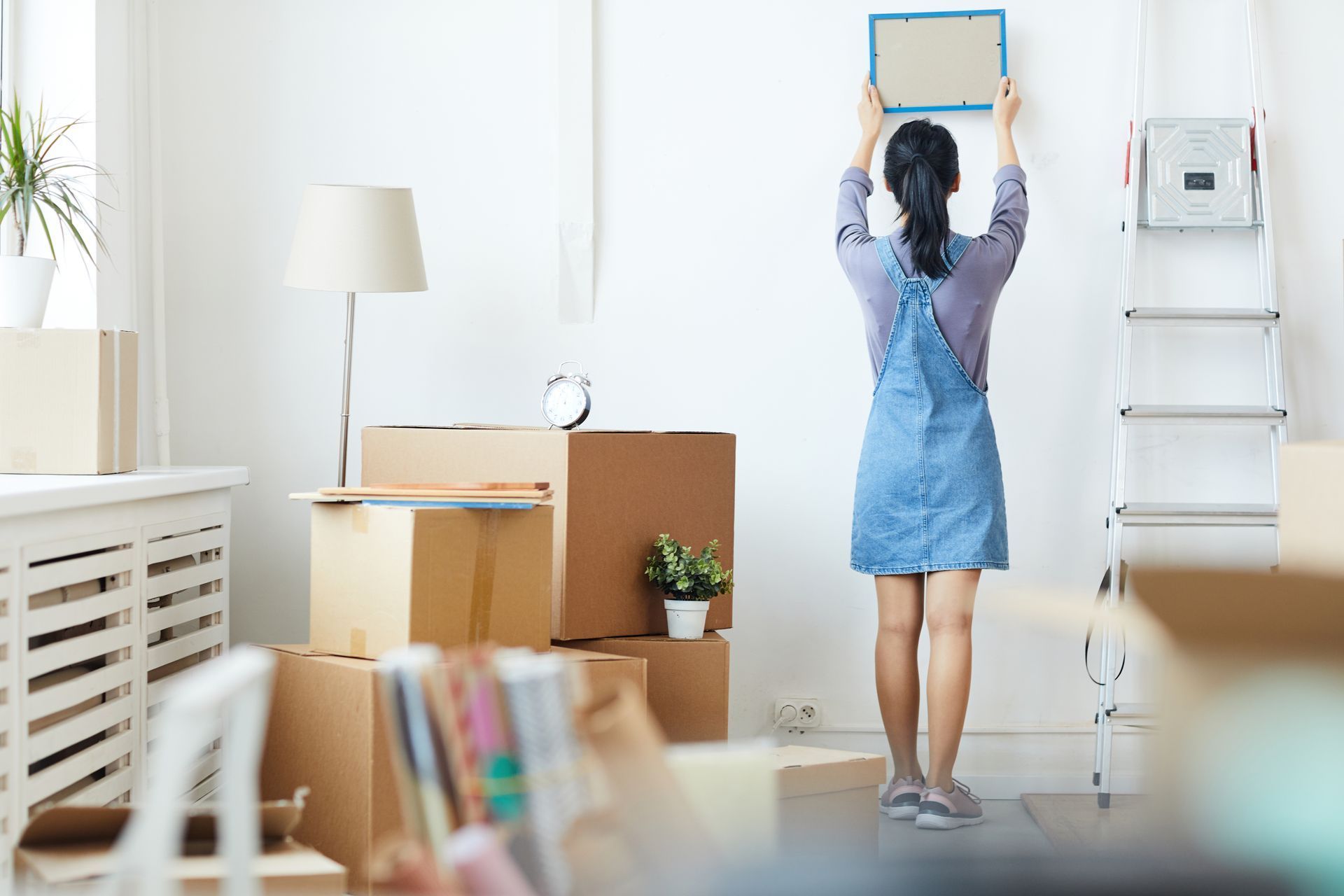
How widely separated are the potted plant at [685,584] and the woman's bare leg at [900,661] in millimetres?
567

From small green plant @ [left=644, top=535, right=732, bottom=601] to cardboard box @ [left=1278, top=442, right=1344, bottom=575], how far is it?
1.22m

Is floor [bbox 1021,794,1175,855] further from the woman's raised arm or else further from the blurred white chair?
the blurred white chair

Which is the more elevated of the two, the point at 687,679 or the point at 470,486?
the point at 470,486

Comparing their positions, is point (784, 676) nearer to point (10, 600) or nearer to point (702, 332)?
point (702, 332)

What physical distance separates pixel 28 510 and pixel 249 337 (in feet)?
5.02

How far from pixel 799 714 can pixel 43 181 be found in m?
2.31

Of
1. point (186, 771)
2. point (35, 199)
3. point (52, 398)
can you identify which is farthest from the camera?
point (35, 199)

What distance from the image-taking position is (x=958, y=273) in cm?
274

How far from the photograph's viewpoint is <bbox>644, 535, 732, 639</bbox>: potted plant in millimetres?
2473

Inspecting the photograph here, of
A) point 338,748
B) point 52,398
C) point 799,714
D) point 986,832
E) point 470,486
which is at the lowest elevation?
point 986,832

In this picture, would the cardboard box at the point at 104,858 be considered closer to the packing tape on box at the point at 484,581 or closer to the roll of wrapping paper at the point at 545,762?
the roll of wrapping paper at the point at 545,762

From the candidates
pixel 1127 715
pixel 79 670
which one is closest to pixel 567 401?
pixel 79 670

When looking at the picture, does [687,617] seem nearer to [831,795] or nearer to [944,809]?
[831,795]

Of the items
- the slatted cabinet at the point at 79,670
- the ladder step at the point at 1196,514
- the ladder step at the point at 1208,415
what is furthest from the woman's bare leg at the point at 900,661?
the slatted cabinet at the point at 79,670
